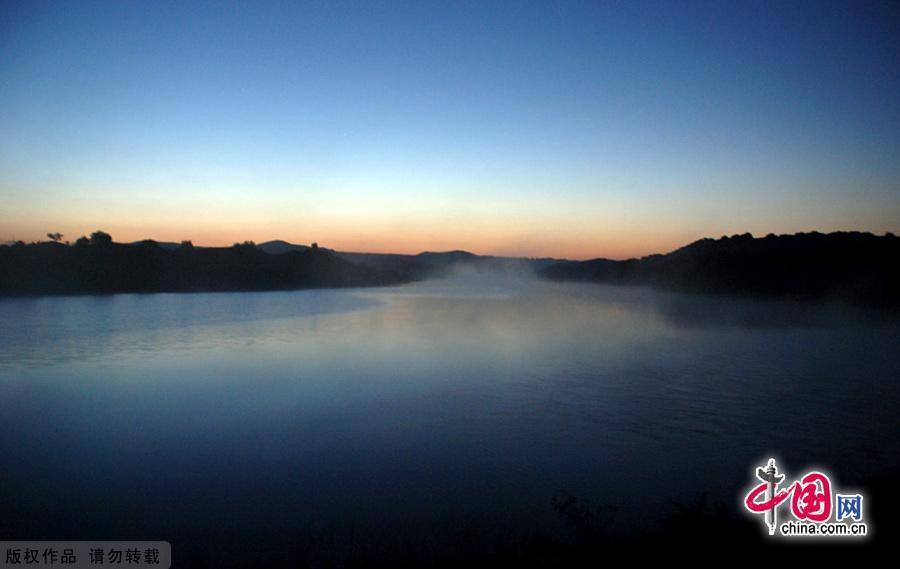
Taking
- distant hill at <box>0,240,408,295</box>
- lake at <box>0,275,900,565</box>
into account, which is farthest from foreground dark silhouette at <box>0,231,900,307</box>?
lake at <box>0,275,900,565</box>

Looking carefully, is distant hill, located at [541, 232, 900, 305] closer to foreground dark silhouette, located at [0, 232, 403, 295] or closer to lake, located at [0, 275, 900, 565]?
lake, located at [0, 275, 900, 565]

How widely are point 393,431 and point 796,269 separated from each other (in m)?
62.7

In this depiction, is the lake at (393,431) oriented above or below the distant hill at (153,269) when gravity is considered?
below

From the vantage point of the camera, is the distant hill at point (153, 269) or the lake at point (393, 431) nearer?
the lake at point (393, 431)

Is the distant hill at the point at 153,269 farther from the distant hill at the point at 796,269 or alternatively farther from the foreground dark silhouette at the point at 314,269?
the distant hill at the point at 796,269

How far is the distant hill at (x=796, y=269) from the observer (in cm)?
4622

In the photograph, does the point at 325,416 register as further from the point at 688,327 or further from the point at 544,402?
the point at 688,327

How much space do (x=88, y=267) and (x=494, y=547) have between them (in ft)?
188

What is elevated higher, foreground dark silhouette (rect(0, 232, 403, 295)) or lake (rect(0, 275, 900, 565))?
foreground dark silhouette (rect(0, 232, 403, 295))

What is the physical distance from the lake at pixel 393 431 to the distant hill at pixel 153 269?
31221 millimetres

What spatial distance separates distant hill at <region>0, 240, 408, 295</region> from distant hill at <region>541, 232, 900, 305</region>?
52.0 metres

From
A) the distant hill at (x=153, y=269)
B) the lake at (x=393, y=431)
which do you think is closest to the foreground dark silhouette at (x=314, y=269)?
the distant hill at (x=153, y=269)

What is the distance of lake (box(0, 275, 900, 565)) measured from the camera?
5.81 meters

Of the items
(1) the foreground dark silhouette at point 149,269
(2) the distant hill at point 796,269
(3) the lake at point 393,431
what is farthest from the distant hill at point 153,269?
(2) the distant hill at point 796,269
